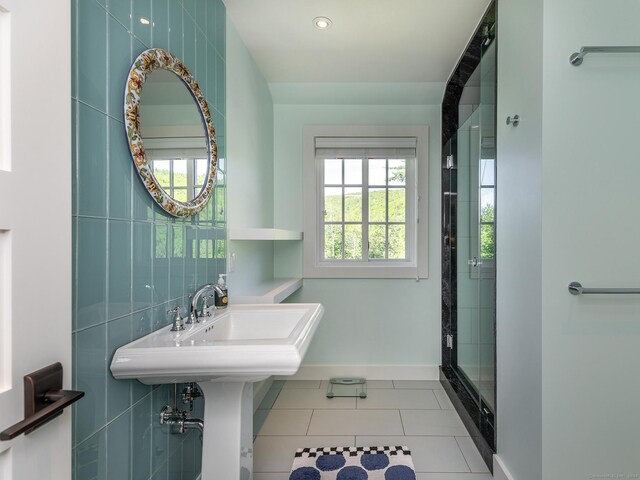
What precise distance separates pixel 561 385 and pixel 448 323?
1.66 meters

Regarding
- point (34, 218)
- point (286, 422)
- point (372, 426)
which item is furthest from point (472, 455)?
point (34, 218)

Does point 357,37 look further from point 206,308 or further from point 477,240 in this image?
point 206,308

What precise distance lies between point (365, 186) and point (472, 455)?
2.07 metres

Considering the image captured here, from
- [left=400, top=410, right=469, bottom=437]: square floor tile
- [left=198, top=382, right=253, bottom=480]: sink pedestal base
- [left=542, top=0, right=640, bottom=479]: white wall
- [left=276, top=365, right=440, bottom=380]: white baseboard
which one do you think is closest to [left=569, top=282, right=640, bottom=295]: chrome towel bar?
[left=542, top=0, right=640, bottom=479]: white wall

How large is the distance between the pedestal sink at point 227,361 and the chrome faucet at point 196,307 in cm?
4

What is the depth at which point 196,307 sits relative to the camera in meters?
1.53

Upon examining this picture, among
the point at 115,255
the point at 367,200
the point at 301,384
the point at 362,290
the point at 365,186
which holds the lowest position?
the point at 301,384

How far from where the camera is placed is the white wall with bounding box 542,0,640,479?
1343 mm

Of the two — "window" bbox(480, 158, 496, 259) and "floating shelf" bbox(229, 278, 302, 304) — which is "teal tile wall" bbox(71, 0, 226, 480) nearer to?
"floating shelf" bbox(229, 278, 302, 304)

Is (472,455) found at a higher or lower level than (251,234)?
lower

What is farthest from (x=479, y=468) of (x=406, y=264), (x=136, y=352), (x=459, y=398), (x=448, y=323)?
(x=136, y=352)

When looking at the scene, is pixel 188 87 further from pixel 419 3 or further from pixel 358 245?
pixel 358 245

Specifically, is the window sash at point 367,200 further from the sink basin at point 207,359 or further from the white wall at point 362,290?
the sink basin at point 207,359

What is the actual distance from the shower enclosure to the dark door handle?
5.84ft
